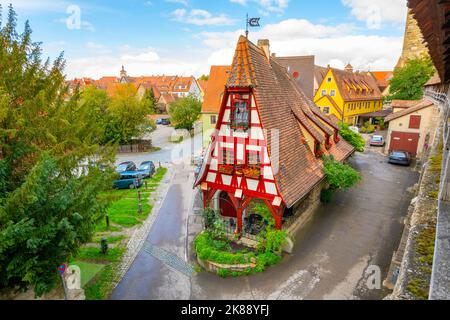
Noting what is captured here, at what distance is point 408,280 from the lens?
336 cm

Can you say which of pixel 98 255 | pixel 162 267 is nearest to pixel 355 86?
pixel 162 267

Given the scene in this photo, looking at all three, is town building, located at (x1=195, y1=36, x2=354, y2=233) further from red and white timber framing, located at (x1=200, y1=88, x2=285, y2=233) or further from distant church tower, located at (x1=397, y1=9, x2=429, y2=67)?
distant church tower, located at (x1=397, y1=9, x2=429, y2=67)

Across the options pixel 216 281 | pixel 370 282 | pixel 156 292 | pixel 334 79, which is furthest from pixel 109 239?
pixel 334 79

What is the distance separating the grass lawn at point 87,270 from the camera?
1097 centimetres

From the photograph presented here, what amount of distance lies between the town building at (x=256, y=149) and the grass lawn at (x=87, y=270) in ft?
18.1

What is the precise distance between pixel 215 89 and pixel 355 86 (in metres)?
24.9

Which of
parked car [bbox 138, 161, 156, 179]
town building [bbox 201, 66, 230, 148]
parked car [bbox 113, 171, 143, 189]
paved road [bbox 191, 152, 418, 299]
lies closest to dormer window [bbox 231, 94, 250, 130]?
paved road [bbox 191, 152, 418, 299]

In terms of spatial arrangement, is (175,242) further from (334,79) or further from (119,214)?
(334,79)

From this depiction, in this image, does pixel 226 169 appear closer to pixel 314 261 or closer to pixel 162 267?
pixel 162 267

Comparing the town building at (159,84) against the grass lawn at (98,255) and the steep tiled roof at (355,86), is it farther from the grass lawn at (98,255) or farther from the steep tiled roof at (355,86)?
Answer: the grass lawn at (98,255)

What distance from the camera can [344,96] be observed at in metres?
39.8

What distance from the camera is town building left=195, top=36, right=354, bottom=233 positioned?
11.8m

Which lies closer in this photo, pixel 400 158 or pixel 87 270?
pixel 87 270

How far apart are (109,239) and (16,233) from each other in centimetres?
932
